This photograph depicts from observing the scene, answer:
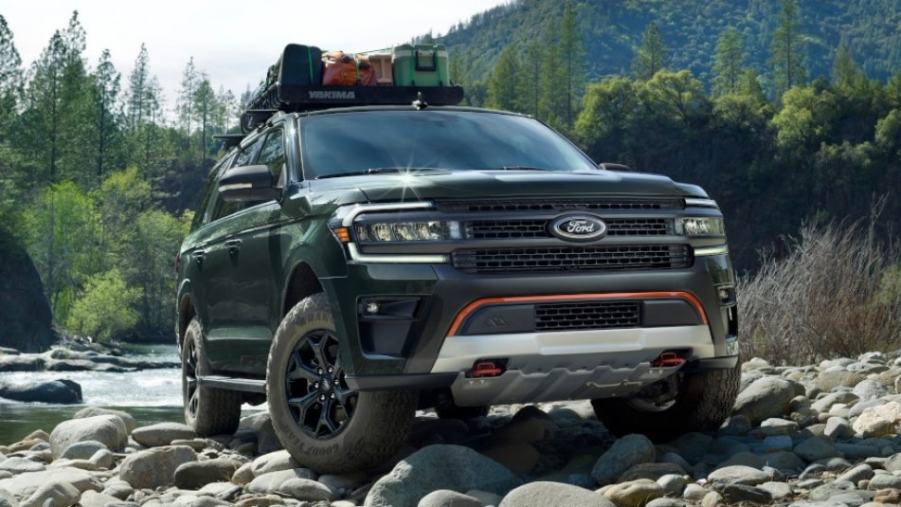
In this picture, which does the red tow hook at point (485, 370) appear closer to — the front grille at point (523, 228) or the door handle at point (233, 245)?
the front grille at point (523, 228)

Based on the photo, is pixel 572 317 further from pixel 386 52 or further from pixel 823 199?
pixel 823 199

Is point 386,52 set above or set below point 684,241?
above

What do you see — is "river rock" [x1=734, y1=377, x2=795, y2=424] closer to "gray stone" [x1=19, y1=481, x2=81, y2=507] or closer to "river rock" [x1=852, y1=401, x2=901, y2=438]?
"river rock" [x1=852, y1=401, x2=901, y2=438]

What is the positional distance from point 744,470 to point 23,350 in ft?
200

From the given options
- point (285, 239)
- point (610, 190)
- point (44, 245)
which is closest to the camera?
point (610, 190)

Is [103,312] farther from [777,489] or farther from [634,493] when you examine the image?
[777,489]

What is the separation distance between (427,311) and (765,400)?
9.17 feet

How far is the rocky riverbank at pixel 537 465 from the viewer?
5113 mm

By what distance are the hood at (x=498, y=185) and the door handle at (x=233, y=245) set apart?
1212mm

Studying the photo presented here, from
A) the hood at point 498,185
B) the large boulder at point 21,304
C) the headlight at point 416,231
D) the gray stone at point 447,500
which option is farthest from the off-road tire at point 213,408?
the large boulder at point 21,304

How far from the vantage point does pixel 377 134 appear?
6820 mm

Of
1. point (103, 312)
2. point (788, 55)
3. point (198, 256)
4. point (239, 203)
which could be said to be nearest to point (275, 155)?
point (239, 203)

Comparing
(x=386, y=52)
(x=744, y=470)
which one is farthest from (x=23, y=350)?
(x=744, y=470)

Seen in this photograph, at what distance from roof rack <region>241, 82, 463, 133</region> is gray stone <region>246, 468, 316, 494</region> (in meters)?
2.87
